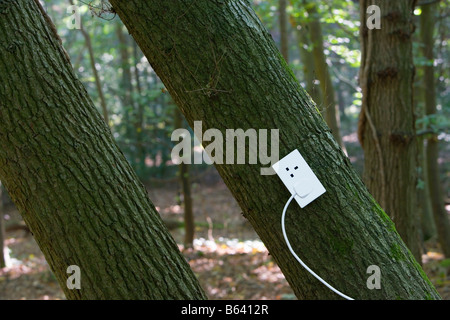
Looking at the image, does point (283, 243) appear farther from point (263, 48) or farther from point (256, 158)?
point (263, 48)

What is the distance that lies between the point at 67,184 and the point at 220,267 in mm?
4976

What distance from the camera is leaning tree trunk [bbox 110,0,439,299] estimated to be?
1.67 metres

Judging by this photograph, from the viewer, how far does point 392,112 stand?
3.48 m

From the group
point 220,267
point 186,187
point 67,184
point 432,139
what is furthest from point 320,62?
point 67,184

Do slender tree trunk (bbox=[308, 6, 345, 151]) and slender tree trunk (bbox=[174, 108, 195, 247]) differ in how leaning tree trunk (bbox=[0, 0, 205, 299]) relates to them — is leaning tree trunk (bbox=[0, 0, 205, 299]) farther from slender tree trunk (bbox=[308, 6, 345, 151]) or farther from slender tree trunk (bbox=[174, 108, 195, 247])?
slender tree trunk (bbox=[174, 108, 195, 247])

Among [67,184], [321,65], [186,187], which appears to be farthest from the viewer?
[186,187]

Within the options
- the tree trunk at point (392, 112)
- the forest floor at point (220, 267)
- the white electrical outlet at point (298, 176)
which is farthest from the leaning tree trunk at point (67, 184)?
the forest floor at point (220, 267)

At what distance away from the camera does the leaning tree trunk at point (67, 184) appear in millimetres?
1653

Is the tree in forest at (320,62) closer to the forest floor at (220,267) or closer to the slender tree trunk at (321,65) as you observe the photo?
the slender tree trunk at (321,65)

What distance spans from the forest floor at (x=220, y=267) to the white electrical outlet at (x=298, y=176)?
132 inches

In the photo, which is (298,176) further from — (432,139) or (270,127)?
(432,139)

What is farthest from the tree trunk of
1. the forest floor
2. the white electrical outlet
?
the white electrical outlet

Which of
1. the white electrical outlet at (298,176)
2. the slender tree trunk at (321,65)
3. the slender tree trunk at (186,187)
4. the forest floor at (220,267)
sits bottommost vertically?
the forest floor at (220,267)

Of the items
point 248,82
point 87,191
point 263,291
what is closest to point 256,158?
point 248,82
